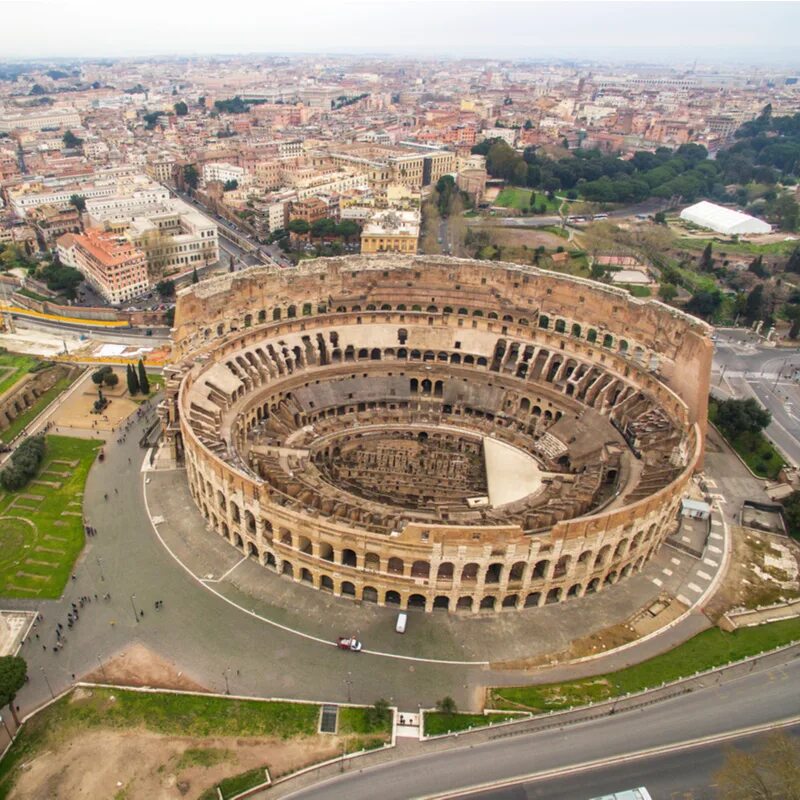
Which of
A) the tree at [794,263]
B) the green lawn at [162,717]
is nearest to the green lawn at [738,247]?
the tree at [794,263]

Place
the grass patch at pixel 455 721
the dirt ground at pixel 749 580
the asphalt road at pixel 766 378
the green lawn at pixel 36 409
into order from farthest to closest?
the asphalt road at pixel 766 378, the green lawn at pixel 36 409, the dirt ground at pixel 749 580, the grass patch at pixel 455 721

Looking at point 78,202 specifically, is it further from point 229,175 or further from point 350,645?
point 350,645

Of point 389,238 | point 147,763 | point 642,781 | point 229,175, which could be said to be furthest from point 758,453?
point 229,175

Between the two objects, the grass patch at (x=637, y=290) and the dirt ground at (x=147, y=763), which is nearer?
the dirt ground at (x=147, y=763)

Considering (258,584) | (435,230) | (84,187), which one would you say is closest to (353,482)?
(258,584)

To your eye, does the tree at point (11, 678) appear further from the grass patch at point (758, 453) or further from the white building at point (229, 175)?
the white building at point (229, 175)

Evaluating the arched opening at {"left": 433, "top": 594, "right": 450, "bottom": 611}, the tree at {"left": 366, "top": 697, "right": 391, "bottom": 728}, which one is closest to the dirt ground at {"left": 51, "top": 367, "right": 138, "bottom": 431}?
the arched opening at {"left": 433, "top": 594, "right": 450, "bottom": 611}

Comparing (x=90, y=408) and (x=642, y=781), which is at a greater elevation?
(x=642, y=781)

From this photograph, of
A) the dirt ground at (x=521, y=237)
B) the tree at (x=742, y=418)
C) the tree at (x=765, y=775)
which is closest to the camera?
the tree at (x=765, y=775)
